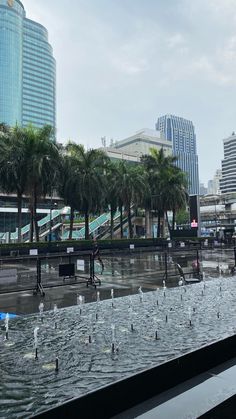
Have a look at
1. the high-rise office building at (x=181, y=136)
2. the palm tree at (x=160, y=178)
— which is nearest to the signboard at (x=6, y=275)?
the palm tree at (x=160, y=178)

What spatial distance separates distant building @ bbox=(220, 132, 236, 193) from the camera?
171 metres

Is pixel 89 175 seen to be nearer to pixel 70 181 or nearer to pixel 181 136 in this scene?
pixel 70 181

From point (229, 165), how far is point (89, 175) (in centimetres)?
14707

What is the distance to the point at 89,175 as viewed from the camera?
4156 centimetres

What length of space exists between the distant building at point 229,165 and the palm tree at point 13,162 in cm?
14760

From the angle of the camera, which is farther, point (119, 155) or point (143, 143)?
point (143, 143)

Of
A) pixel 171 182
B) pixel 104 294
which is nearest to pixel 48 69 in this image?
pixel 171 182

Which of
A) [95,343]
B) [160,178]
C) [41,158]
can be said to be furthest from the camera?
[160,178]

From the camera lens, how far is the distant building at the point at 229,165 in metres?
171

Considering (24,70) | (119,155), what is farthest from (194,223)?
(24,70)

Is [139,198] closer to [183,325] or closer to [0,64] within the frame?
[183,325]

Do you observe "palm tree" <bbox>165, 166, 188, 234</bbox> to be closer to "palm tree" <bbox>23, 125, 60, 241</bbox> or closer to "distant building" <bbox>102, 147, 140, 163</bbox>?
"palm tree" <bbox>23, 125, 60, 241</bbox>

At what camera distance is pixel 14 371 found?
14.7 ft

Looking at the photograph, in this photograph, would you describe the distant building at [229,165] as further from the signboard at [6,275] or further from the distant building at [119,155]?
the signboard at [6,275]
